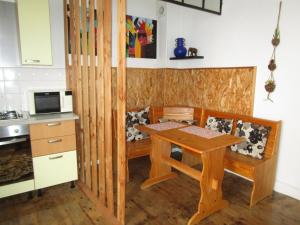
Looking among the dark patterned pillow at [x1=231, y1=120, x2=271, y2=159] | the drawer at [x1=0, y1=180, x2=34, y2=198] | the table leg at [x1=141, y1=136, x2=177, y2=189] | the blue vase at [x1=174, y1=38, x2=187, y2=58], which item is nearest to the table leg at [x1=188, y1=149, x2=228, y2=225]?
the dark patterned pillow at [x1=231, y1=120, x2=271, y2=159]

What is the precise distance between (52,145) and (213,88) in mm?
2346

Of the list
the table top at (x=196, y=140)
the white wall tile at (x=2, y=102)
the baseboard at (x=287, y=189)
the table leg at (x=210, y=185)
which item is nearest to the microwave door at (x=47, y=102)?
the white wall tile at (x=2, y=102)

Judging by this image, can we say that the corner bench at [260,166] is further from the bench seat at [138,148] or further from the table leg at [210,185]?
the bench seat at [138,148]

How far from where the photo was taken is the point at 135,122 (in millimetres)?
→ 3311

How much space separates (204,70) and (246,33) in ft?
2.58

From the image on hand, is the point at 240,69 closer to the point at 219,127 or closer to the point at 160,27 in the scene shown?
the point at 219,127

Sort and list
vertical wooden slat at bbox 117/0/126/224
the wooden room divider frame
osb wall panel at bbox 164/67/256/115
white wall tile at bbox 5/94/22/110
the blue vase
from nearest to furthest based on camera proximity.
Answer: vertical wooden slat at bbox 117/0/126/224, the wooden room divider frame, white wall tile at bbox 5/94/22/110, osb wall panel at bbox 164/67/256/115, the blue vase

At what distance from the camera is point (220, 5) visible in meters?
3.10

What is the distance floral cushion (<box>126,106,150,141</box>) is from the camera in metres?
3.20

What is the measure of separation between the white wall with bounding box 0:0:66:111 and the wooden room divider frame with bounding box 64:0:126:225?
0.14m

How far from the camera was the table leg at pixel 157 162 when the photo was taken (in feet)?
9.29

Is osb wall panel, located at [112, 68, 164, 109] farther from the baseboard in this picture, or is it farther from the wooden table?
the baseboard

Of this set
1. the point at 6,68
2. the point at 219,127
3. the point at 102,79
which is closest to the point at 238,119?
the point at 219,127

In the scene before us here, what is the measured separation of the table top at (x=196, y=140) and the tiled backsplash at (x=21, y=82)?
5.30ft
